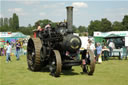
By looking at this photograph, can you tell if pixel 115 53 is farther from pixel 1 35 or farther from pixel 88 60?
pixel 1 35

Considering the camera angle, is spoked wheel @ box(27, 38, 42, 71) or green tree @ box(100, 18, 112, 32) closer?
spoked wheel @ box(27, 38, 42, 71)

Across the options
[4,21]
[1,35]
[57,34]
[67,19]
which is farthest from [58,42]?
[4,21]

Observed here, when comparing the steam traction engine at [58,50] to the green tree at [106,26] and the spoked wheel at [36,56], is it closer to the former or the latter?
the spoked wheel at [36,56]

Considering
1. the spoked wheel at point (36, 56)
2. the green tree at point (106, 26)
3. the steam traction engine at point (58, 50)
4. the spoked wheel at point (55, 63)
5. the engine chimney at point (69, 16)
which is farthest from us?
the green tree at point (106, 26)

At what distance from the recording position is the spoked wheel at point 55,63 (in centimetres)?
810

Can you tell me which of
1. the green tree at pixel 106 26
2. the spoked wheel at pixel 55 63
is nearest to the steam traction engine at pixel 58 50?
the spoked wheel at pixel 55 63

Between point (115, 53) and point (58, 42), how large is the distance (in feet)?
28.7

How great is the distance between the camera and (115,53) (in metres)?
16.5

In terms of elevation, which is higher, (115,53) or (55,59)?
(55,59)

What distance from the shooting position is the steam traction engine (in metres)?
8.42

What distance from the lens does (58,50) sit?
9273 millimetres

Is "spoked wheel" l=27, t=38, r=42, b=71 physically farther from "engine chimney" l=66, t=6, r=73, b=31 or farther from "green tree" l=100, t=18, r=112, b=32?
"green tree" l=100, t=18, r=112, b=32

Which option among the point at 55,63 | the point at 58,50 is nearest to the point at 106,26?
the point at 58,50

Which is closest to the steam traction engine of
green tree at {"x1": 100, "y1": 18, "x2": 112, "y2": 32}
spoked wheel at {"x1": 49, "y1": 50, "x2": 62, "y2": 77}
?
spoked wheel at {"x1": 49, "y1": 50, "x2": 62, "y2": 77}
